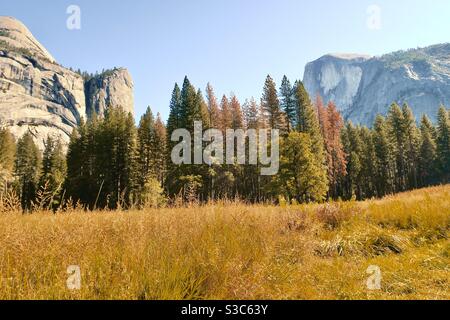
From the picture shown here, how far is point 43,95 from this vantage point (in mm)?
159875

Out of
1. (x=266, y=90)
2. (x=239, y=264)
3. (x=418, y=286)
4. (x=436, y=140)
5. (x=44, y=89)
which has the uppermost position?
(x=44, y=89)

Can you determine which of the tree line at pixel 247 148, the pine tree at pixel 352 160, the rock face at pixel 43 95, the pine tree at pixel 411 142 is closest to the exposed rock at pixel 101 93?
the rock face at pixel 43 95

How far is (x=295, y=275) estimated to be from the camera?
449 centimetres

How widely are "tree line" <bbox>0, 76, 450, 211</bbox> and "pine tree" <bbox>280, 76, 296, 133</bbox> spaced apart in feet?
0.48

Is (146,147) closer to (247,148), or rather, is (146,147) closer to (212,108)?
(212,108)

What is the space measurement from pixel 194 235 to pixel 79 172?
51.1 m

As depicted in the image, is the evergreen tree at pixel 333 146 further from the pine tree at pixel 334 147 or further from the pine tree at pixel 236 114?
the pine tree at pixel 236 114

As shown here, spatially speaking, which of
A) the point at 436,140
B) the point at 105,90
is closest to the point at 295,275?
the point at 436,140

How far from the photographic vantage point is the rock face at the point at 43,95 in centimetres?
13138

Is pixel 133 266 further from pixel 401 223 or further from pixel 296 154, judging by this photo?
pixel 296 154

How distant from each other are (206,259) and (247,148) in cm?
4025

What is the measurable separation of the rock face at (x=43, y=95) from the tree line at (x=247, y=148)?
81127mm

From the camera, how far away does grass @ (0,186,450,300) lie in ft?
10.6

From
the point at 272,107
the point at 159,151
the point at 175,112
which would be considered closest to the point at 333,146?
the point at 272,107
